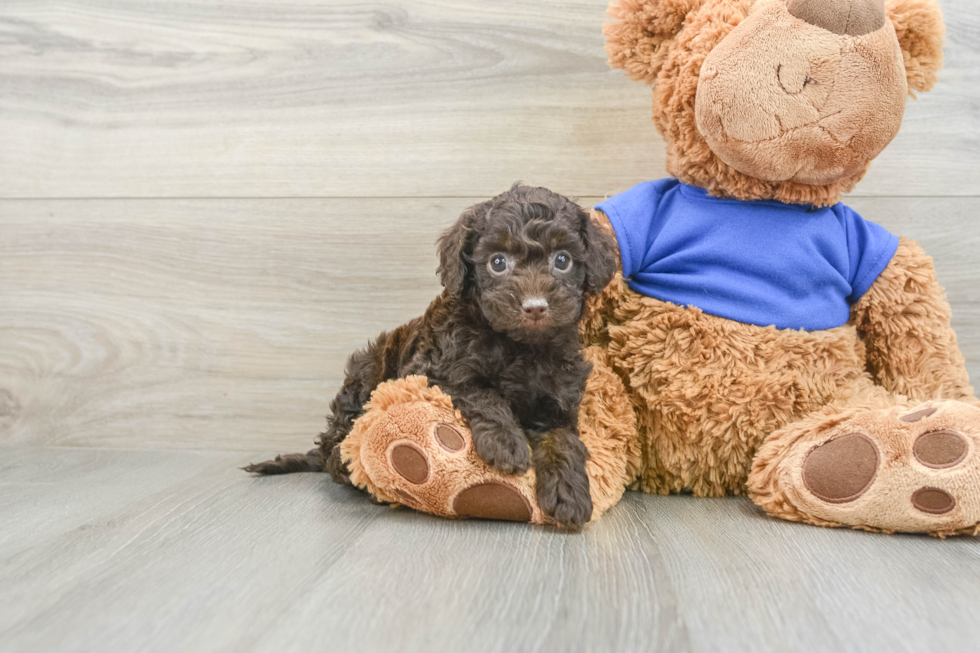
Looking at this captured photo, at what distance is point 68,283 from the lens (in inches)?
76.5

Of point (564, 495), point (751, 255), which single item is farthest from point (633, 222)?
point (564, 495)

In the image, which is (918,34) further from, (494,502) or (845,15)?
(494,502)

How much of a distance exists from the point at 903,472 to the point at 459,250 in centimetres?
79

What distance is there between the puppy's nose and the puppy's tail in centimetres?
78

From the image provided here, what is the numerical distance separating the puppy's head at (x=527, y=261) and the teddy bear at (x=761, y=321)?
7.5 inches

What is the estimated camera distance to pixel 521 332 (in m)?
1.19

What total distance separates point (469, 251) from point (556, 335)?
0.69ft

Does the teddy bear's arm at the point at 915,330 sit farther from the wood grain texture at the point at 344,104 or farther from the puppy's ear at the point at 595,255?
the puppy's ear at the point at 595,255

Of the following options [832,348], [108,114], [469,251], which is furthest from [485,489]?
[108,114]

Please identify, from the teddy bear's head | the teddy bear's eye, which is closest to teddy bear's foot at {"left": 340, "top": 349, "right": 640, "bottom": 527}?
the teddy bear's eye

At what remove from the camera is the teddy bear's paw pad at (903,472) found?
1.12 m

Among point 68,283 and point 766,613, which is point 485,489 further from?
point 68,283

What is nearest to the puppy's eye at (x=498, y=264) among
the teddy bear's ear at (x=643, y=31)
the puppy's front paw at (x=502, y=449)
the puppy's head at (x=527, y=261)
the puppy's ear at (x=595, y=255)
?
the puppy's head at (x=527, y=261)

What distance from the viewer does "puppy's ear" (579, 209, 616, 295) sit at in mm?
1239
